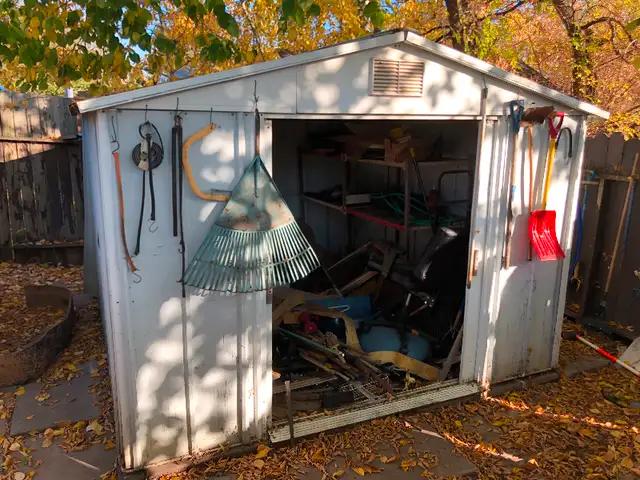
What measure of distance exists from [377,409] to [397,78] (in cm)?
238

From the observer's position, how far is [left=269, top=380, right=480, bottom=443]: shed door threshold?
3.59 metres

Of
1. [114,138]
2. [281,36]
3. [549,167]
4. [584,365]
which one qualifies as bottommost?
[584,365]

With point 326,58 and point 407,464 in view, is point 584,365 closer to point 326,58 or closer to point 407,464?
point 407,464

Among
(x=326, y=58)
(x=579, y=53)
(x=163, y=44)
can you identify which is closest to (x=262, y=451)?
(x=326, y=58)

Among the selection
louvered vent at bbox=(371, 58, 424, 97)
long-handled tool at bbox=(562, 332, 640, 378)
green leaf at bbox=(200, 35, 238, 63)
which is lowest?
long-handled tool at bbox=(562, 332, 640, 378)

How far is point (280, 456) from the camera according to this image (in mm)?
3439

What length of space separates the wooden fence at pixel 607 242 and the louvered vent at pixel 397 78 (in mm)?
2870

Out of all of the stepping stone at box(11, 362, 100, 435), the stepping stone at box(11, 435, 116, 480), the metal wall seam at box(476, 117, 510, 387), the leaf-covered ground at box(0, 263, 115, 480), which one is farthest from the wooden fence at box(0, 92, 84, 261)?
the metal wall seam at box(476, 117, 510, 387)

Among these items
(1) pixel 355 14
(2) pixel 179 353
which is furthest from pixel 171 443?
(1) pixel 355 14

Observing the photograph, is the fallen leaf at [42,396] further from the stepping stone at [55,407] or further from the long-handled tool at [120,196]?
the long-handled tool at [120,196]

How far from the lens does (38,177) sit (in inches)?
301

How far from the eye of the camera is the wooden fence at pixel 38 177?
295 inches

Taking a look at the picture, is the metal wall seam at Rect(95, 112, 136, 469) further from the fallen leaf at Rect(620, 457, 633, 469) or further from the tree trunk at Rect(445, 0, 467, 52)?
the tree trunk at Rect(445, 0, 467, 52)

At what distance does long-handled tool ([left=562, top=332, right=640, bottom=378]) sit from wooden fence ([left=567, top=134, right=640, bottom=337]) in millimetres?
391
